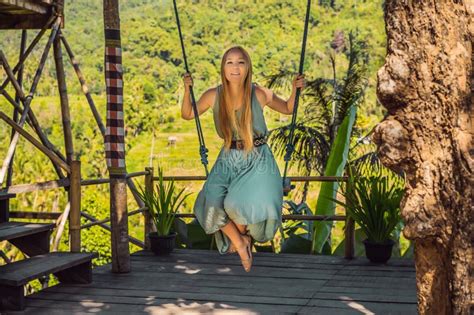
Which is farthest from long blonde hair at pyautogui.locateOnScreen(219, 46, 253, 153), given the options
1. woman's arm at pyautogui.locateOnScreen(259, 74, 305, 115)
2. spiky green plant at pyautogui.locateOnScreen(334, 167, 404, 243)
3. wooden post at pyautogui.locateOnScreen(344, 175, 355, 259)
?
wooden post at pyautogui.locateOnScreen(344, 175, 355, 259)

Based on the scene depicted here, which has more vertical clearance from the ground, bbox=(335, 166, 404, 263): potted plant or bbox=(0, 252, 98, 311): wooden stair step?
bbox=(335, 166, 404, 263): potted plant

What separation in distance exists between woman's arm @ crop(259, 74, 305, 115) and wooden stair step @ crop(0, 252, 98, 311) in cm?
186

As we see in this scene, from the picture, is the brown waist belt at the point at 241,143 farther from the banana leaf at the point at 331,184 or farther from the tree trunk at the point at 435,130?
the banana leaf at the point at 331,184

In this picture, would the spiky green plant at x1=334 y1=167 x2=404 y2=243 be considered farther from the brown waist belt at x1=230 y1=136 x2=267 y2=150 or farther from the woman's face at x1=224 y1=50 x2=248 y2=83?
the woman's face at x1=224 y1=50 x2=248 y2=83

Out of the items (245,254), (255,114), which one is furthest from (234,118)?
(245,254)

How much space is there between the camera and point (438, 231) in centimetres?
267

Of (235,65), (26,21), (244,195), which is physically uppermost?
(26,21)

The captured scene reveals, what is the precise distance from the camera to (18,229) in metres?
5.82

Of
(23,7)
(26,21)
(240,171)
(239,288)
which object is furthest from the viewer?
(26,21)

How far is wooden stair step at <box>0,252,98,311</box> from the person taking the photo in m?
5.08

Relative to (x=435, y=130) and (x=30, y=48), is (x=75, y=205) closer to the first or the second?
(x=30, y=48)

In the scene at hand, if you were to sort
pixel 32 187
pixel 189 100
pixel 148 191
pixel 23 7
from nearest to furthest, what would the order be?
pixel 189 100, pixel 32 187, pixel 23 7, pixel 148 191

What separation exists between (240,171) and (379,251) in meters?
2.85

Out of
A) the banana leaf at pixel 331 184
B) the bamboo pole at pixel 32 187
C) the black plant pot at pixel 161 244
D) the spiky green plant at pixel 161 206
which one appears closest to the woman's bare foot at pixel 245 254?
the bamboo pole at pixel 32 187
